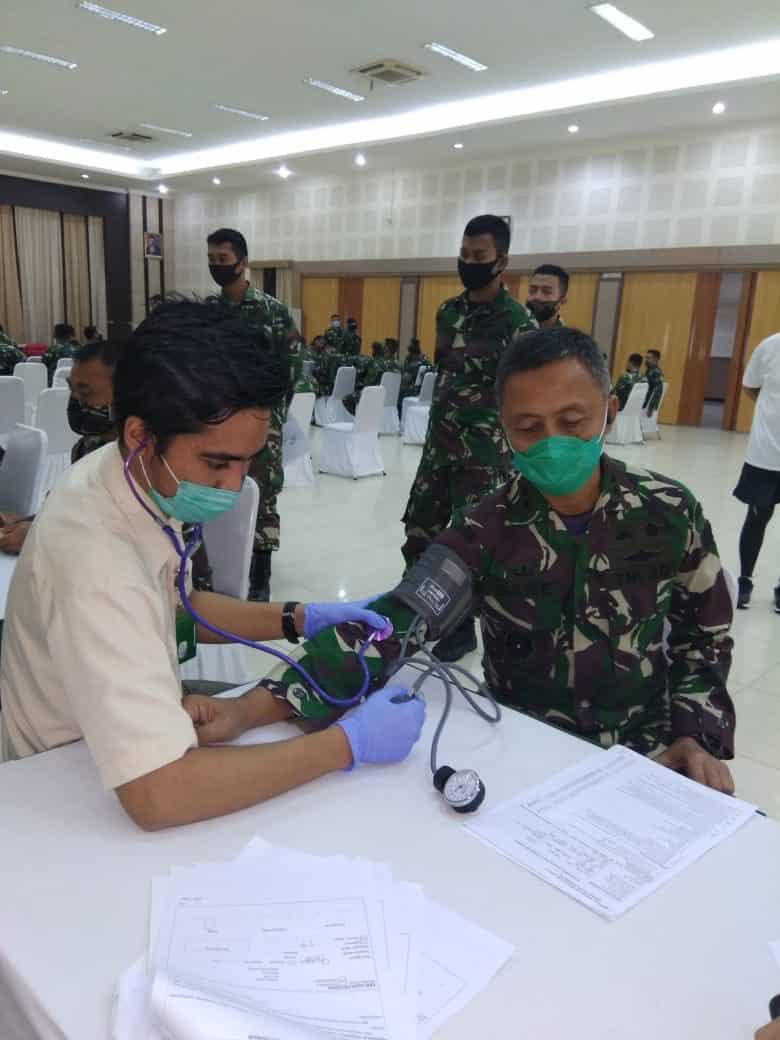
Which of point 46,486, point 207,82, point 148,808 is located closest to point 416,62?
point 207,82

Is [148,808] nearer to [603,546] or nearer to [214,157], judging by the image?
[603,546]

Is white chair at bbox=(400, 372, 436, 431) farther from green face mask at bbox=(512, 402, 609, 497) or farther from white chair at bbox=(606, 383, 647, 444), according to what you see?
green face mask at bbox=(512, 402, 609, 497)

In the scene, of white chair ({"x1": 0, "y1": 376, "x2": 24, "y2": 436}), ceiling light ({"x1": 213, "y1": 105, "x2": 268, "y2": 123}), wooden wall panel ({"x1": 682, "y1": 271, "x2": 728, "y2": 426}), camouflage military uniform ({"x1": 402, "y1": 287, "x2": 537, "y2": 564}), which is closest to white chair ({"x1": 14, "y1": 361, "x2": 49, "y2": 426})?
white chair ({"x1": 0, "y1": 376, "x2": 24, "y2": 436})

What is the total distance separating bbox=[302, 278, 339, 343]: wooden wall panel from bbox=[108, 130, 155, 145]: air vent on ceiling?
12.7 ft

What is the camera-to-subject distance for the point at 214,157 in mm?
13180

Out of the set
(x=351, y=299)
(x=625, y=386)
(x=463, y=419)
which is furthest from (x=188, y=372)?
(x=351, y=299)

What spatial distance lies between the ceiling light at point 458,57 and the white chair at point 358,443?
3543 mm

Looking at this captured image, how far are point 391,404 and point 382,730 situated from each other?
8.24 meters

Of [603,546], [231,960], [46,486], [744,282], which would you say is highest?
[744,282]

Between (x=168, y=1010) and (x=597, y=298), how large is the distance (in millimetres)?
12203

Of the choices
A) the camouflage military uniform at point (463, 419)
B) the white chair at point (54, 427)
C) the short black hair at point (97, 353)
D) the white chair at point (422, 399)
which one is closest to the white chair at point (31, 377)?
the white chair at point (54, 427)

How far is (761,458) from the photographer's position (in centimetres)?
371

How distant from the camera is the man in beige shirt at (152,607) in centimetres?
88

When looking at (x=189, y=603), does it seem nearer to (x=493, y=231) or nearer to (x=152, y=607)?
(x=152, y=607)
